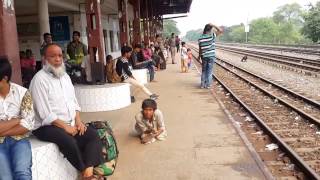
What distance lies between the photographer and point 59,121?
14.4 feet

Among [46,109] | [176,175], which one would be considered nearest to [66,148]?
[46,109]

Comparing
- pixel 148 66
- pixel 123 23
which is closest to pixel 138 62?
pixel 148 66

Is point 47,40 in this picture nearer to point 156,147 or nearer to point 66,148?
point 156,147

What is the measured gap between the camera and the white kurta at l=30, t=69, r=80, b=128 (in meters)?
4.38

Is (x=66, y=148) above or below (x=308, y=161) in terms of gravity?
above

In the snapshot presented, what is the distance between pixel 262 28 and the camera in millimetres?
94562

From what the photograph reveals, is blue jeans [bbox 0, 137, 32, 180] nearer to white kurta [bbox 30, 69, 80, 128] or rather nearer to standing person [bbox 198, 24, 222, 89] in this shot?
white kurta [bbox 30, 69, 80, 128]

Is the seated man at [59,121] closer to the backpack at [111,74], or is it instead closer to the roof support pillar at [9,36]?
the roof support pillar at [9,36]

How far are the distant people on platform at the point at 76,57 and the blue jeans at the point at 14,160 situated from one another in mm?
6939

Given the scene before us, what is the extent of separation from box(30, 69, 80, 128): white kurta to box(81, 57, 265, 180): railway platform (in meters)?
1.04

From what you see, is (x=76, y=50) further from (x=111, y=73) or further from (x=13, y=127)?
(x=13, y=127)

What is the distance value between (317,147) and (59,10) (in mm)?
14835

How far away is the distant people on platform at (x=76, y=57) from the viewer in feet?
35.9

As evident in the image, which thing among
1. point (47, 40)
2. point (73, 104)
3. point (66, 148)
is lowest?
point (66, 148)
